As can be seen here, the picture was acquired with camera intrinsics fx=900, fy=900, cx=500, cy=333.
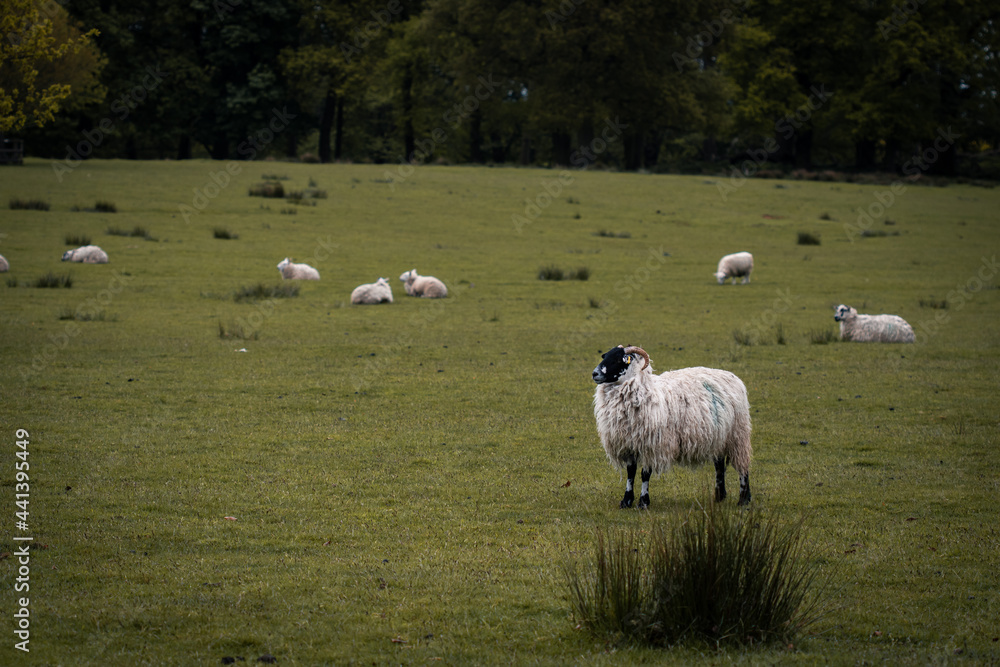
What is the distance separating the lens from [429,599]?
6.73 metres

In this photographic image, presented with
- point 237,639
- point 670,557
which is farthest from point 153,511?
point 670,557

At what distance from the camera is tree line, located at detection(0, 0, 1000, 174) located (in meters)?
62.8

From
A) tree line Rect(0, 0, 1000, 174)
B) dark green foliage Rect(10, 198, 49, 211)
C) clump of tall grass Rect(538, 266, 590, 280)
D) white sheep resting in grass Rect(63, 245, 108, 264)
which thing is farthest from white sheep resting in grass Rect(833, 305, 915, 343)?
tree line Rect(0, 0, 1000, 174)

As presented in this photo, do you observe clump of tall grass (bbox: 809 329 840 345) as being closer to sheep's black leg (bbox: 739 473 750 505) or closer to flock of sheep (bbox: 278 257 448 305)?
flock of sheep (bbox: 278 257 448 305)

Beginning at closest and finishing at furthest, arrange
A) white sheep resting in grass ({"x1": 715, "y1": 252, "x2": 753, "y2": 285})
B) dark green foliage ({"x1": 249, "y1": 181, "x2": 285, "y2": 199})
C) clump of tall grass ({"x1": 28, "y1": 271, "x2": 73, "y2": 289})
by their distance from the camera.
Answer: clump of tall grass ({"x1": 28, "y1": 271, "x2": 73, "y2": 289}) → white sheep resting in grass ({"x1": 715, "y1": 252, "x2": 753, "y2": 285}) → dark green foliage ({"x1": 249, "y1": 181, "x2": 285, "y2": 199})

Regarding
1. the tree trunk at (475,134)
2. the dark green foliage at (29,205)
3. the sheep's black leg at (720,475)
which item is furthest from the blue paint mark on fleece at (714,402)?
the tree trunk at (475,134)

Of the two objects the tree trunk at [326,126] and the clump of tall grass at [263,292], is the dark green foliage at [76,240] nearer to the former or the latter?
the clump of tall grass at [263,292]

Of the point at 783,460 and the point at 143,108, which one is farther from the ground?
the point at 143,108

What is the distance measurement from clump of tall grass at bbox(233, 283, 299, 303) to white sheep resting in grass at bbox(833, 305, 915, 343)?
1538 cm

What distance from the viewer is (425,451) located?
11.5m

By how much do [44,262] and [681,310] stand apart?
67.9 ft

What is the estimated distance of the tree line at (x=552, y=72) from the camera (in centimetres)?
6284

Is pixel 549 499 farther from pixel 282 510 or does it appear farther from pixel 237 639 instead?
pixel 237 639

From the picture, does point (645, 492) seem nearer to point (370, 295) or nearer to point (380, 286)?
point (370, 295)
